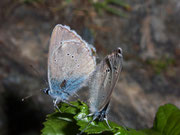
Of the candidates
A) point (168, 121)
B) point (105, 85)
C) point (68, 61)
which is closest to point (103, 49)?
point (68, 61)

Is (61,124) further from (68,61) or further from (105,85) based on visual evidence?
(68,61)

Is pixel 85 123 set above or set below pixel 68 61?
below

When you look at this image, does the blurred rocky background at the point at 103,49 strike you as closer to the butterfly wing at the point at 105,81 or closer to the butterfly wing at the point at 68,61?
the butterfly wing at the point at 68,61

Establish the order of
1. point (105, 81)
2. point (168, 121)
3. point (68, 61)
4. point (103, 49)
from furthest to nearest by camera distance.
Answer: point (103, 49) → point (68, 61) → point (168, 121) → point (105, 81)

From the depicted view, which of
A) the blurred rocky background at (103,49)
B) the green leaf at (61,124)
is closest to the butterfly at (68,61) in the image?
the green leaf at (61,124)

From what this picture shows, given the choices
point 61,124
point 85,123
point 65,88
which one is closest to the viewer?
point 85,123

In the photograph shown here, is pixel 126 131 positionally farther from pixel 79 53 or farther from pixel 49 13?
pixel 49 13

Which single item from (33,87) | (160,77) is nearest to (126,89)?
(160,77)
